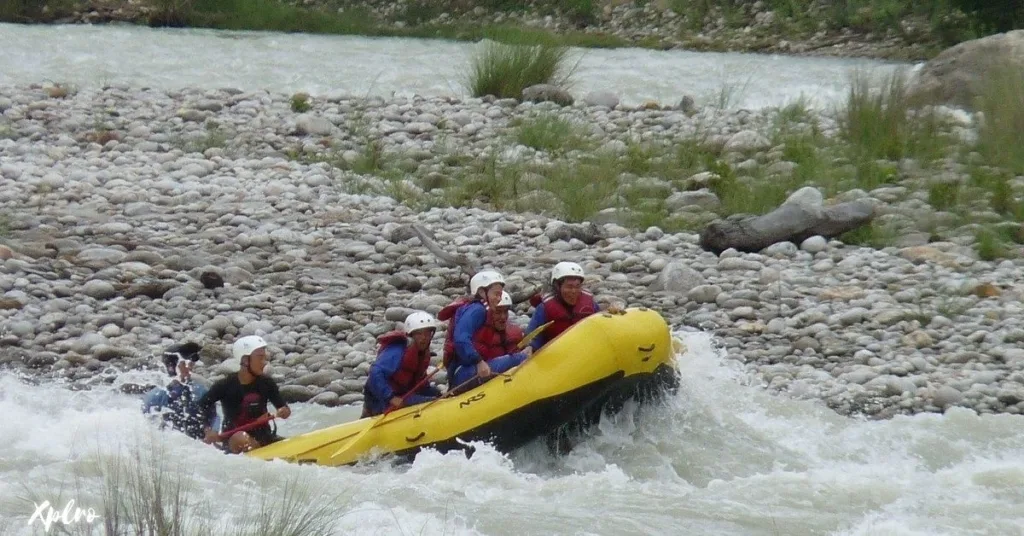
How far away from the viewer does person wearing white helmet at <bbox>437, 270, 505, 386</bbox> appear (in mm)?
7148

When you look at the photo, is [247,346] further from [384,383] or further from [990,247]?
[990,247]

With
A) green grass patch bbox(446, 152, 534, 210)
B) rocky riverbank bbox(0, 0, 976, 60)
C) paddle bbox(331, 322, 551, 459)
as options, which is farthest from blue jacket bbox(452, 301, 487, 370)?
rocky riverbank bbox(0, 0, 976, 60)

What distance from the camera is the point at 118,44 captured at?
20109mm

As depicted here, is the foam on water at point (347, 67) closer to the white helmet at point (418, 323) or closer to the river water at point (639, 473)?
the river water at point (639, 473)

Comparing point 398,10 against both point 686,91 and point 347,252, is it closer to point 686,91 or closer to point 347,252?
point 686,91

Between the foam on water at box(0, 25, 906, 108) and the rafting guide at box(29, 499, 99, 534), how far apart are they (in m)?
10.9

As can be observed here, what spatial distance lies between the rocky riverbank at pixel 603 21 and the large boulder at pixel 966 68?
8.25 m

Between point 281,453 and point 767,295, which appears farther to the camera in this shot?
point 767,295

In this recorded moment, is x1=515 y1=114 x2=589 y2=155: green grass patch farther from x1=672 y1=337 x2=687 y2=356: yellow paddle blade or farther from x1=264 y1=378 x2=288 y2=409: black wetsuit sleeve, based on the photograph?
x1=264 y1=378 x2=288 y2=409: black wetsuit sleeve

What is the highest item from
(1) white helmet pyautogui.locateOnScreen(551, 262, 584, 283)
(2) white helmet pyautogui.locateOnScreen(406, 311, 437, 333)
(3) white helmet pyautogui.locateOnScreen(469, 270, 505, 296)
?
(1) white helmet pyautogui.locateOnScreen(551, 262, 584, 283)

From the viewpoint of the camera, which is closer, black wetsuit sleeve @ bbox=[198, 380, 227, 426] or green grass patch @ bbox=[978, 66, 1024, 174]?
black wetsuit sleeve @ bbox=[198, 380, 227, 426]

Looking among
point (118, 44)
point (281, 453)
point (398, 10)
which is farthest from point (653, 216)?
point (398, 10)

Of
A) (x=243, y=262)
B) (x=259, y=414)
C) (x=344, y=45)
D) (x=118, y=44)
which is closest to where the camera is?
(x=259, y=414)

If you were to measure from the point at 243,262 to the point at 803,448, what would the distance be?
14.6 feet
